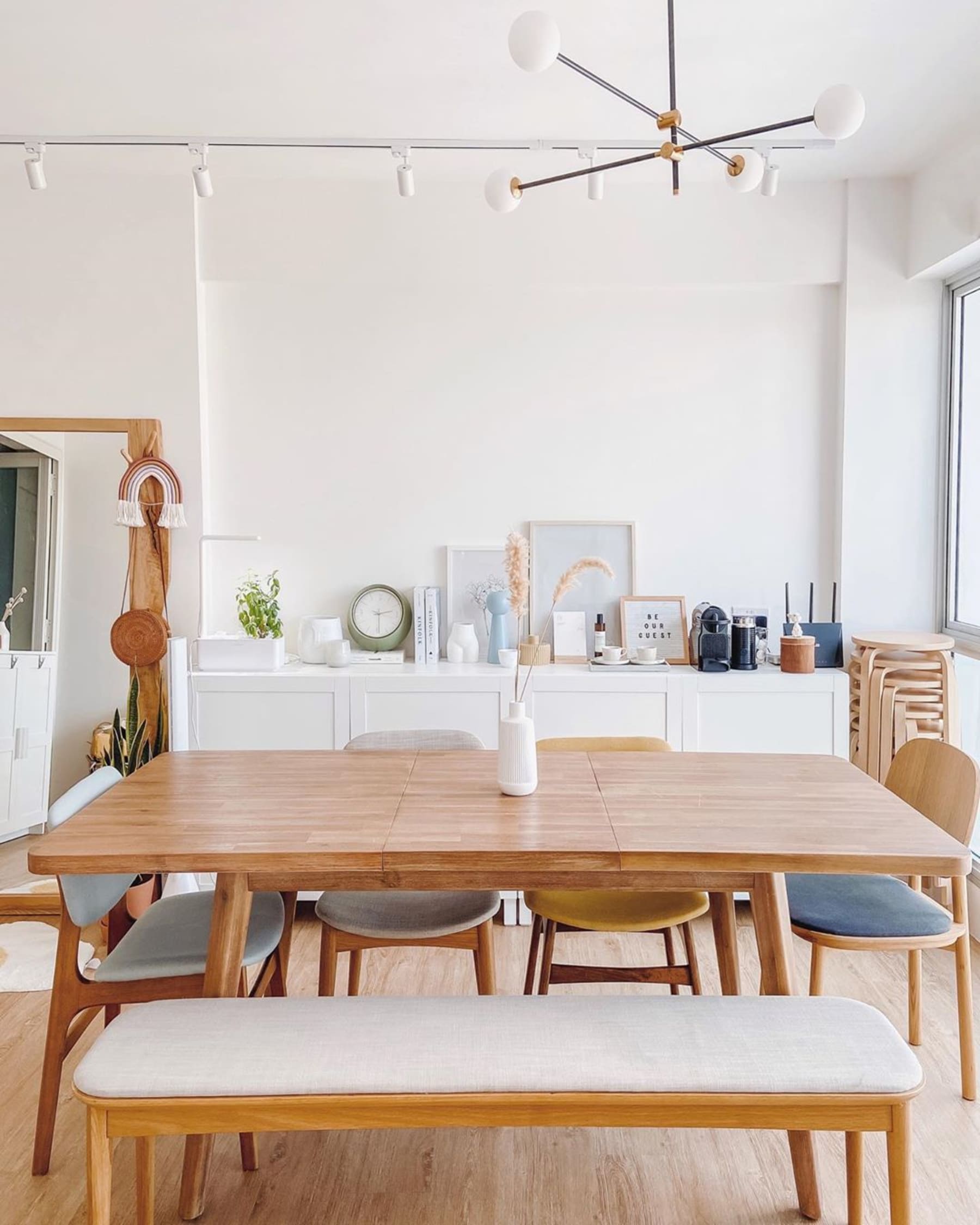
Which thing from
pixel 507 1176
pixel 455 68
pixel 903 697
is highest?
pixel 455 68

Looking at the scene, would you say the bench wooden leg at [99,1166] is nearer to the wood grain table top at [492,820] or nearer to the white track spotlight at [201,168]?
the wood grain table top at [492,820]

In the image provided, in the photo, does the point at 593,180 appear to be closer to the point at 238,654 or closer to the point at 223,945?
the point at 238,654

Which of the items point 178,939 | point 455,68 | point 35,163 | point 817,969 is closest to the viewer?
point 178,939

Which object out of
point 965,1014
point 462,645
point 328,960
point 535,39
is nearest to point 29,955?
point 328,960

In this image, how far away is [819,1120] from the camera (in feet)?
5.19

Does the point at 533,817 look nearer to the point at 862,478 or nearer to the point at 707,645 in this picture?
the point at 707,645

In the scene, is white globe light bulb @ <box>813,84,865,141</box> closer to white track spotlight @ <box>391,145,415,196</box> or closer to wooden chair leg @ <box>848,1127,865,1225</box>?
white track spotlight @ <box>391,145,415,196</box>

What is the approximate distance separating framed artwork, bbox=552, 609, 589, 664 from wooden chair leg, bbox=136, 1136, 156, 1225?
2.46 meters

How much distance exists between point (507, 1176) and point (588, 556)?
95.9 inches

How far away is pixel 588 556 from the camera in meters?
3.99

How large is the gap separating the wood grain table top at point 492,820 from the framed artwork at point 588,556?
139cm

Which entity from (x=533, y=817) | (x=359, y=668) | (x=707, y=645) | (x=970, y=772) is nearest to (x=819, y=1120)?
(x=533, y=817)

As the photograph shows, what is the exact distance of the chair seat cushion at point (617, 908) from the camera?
2.30 m

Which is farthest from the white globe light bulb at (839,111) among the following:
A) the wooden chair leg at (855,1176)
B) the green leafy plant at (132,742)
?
the green leafy plant at (132,742)
